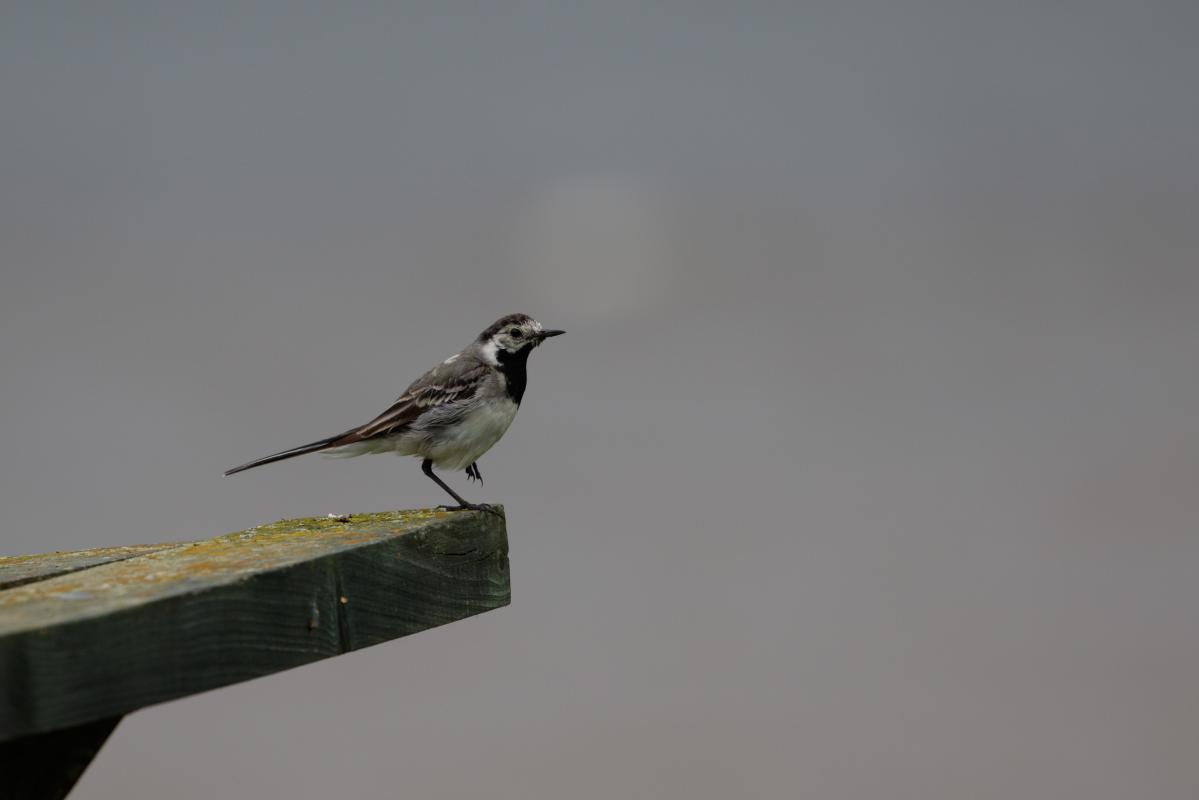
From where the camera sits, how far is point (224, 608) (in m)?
2.95

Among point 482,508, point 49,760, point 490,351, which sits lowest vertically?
point 49,760

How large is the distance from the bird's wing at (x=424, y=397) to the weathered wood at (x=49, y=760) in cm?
300

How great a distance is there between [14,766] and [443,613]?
1263mm

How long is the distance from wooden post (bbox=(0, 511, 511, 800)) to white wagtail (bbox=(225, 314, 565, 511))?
1881 millimetres

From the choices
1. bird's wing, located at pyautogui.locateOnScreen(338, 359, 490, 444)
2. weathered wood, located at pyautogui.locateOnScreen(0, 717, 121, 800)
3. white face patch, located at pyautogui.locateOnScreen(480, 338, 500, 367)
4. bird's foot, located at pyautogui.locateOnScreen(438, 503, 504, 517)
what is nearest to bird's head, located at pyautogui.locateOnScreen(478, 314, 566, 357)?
white face patch, located at pyautogui.locateOnScreen(480, 338, 500, 367)

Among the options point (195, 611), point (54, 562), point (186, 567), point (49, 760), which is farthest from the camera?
point (54, 562)

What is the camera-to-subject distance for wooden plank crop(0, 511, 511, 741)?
2.55 meters

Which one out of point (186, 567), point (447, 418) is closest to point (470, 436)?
point (447, 418)

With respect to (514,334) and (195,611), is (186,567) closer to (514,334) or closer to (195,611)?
(195,611)

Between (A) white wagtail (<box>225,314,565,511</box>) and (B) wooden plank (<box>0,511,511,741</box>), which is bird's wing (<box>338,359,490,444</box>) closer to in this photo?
(A) white wagtail (<box>225,314,565,511</box>)

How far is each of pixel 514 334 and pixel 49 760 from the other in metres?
3.65

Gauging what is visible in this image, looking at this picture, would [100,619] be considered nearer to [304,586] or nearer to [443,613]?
[304,586]

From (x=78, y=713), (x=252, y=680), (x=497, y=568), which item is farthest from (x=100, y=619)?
(x=497, y=568)

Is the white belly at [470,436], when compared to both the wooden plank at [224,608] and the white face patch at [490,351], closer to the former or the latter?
the white face patch at [490,351]
